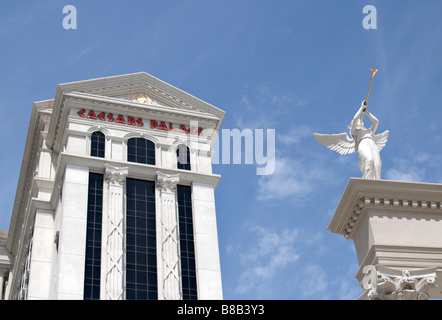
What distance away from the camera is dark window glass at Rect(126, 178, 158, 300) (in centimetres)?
4588

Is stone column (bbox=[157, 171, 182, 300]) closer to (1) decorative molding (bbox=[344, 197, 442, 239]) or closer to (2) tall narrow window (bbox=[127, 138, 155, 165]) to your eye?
(2) tall narrow window (bbox=[127, 138, 155, 165])

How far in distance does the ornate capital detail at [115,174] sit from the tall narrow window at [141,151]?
1.79 metres

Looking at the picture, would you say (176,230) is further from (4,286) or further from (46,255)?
(4,286)

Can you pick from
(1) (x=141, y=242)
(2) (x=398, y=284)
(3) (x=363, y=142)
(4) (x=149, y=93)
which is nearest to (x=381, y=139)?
A: (3) (x=363, y=142)

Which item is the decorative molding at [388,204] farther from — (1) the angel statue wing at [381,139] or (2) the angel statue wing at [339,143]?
(2) the angel statue wing at [339,143]

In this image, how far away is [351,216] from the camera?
2378 centimetres

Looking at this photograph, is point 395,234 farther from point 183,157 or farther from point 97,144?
point 97,144

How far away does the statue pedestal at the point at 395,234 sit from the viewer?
21875 mm

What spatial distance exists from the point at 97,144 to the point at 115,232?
8077 mm

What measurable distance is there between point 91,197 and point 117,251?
4.98 m

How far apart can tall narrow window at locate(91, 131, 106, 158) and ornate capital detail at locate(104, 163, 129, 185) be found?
1.63 m

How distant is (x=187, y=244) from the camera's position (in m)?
49.6

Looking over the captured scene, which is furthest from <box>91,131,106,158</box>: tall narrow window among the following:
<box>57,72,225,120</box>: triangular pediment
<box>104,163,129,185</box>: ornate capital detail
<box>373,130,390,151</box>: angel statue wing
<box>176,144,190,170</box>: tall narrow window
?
<box>373,130,390,151</box>: angel statue wing
